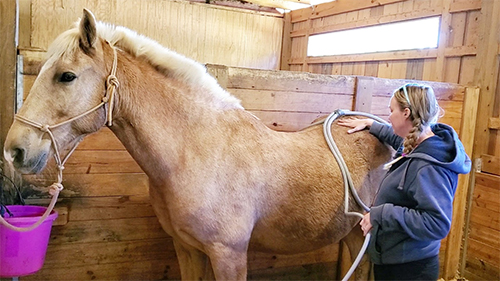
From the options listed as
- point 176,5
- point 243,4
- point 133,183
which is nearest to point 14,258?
point 133,183

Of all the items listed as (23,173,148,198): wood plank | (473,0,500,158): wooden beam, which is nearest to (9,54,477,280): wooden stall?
(23,173,148,198): wood plank

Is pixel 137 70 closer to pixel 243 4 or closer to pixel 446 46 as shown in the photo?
pixel 446 46

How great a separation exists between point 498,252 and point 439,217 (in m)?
1.75

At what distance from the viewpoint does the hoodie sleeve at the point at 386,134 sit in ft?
6.57

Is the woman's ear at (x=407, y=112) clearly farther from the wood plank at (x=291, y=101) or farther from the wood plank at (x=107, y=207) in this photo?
the wood plank at (x=107, y=207)

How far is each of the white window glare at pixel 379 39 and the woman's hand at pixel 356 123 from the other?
1.67 meters

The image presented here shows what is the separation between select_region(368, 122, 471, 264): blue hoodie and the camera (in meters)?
1.34

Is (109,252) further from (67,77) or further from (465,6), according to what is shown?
(465,6)

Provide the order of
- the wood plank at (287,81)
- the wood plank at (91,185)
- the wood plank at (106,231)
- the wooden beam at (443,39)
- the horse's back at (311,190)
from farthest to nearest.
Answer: the wooden beam at (443,39) < the wood plank at (287,81) < the wood plank at (106,231) < the wood plank at (91,185) < the horse's back at (311,190)

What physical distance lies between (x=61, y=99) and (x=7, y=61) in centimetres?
69

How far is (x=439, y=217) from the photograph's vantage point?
4.37 ft

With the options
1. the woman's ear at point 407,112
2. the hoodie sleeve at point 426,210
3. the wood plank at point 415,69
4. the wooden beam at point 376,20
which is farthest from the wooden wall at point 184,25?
the hoodie sleeve at point 426,210

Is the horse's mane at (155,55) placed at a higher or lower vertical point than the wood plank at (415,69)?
lower

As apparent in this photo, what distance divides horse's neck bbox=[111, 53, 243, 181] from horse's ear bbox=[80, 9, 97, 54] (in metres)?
0.14
